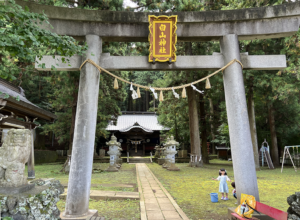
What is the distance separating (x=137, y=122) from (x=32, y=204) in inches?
868

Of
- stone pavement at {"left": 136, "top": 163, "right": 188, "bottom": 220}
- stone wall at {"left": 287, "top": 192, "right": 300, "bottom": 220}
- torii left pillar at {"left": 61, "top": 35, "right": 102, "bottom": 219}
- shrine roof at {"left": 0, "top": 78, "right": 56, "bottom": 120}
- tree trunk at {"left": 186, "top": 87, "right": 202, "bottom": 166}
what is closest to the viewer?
stone wall at {"left": 287, "top": 192, "right": 300, "bottom": 220}

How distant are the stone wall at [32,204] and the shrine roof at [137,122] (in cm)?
2034

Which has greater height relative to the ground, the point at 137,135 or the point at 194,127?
the point at 137,135

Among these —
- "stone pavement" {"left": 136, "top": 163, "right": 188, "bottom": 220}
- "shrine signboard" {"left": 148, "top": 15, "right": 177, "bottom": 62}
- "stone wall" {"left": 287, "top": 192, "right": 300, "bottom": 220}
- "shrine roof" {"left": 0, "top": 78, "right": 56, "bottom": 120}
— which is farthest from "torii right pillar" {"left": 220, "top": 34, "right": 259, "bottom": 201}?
"shrine roof" {"left": 0, "top": 78, "right": 56, "bottom": 120}

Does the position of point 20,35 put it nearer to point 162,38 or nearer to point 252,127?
point 162,38

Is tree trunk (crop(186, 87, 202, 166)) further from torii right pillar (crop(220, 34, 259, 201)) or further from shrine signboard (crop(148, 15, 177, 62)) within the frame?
shrine signboard (crop(148, 15, 177, 62))

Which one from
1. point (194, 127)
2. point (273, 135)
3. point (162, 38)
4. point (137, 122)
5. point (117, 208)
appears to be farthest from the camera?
point (137, 122)

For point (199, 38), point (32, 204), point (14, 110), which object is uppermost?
point (199, 38)

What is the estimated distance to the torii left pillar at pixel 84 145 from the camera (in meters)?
3.80

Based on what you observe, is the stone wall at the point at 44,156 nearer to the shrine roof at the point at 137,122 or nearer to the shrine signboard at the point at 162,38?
the shrine roof at the point at 137,122

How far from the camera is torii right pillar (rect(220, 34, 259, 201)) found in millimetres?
4074

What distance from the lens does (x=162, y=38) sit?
4.61 meters

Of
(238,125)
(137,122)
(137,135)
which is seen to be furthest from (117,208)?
(137,135)

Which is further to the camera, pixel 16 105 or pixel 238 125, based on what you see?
pixel 16 105
